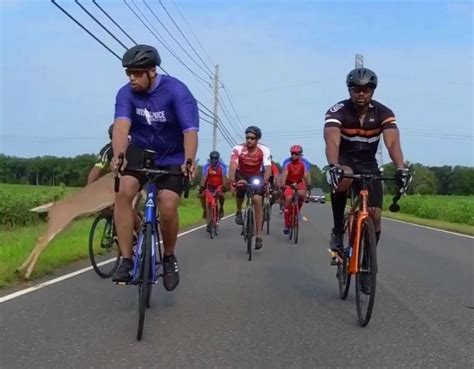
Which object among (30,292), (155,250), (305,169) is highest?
(305,169)

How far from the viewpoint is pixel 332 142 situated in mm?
6141

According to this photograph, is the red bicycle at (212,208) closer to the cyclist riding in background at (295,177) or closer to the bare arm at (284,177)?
the cyclist riding in background at (295,177)

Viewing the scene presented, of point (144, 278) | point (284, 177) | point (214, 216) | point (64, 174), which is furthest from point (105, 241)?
point (64, 174)

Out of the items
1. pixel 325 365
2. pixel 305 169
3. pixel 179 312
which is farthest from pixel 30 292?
pixel 305 169

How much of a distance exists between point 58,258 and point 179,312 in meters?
4.08

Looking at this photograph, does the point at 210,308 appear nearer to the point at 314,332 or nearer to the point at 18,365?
the point at 314,332

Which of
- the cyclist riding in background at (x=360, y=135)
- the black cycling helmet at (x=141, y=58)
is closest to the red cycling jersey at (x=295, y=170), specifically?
the cyclist riding in background at (x=360, y=135)

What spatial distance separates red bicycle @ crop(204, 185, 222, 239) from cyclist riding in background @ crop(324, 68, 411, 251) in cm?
882

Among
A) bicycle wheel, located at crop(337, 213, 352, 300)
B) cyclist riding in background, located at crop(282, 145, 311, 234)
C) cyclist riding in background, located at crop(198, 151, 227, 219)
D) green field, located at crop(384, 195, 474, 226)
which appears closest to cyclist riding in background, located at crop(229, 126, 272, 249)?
cyclist riding in background, located at crop(282, 145, 311, 234)

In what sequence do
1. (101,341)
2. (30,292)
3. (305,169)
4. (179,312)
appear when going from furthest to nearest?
(305,169) < (30,292) < (179,312) < (101,341)

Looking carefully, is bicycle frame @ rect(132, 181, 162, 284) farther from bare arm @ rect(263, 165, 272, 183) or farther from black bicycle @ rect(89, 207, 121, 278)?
bare arm @ rect(263, 165, 272, 183)

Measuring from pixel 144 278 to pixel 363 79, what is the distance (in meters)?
2.91

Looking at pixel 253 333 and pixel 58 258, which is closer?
pixel 253 333

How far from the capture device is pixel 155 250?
210 inches
